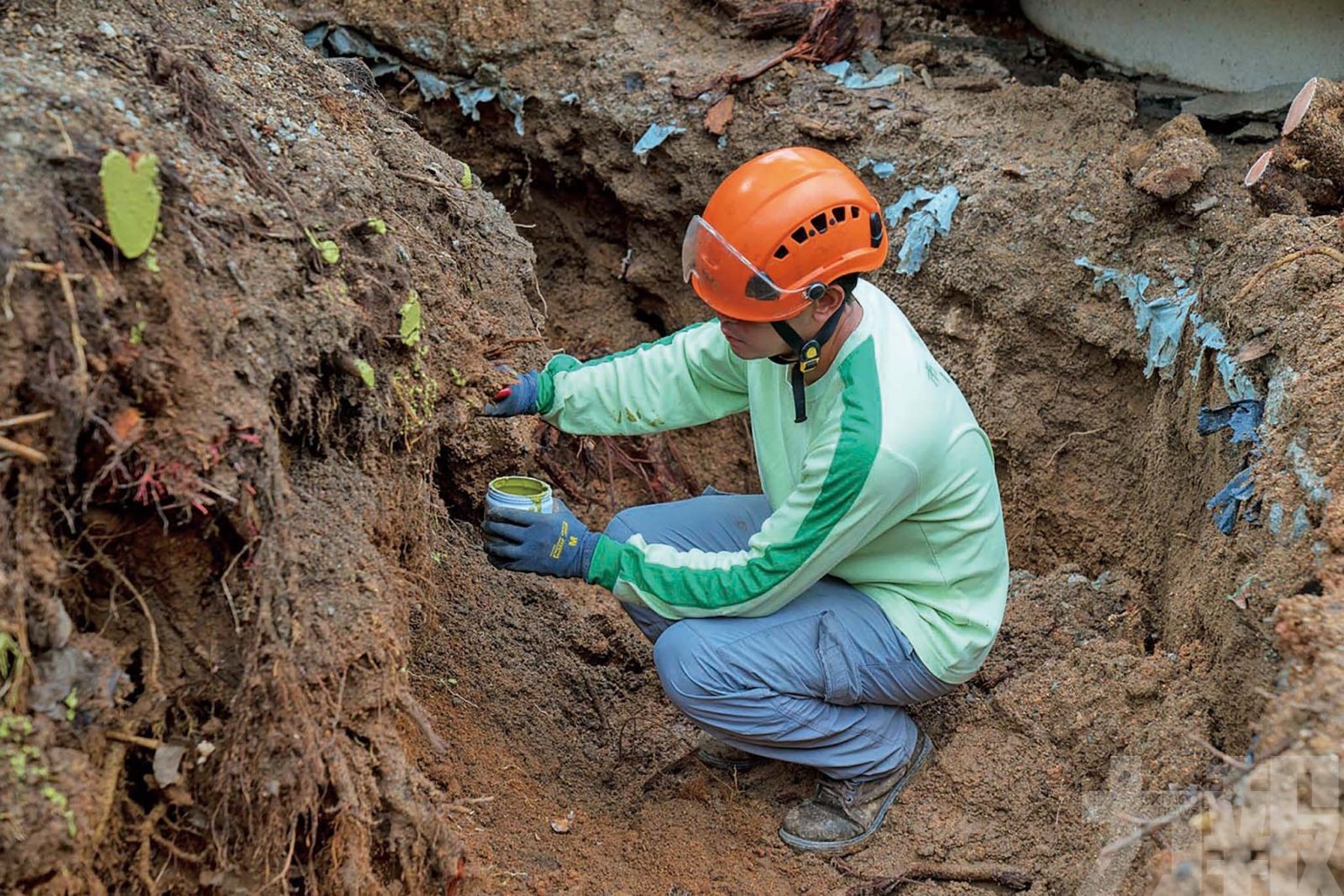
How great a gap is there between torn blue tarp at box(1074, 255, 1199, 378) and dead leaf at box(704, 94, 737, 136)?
1375 mm

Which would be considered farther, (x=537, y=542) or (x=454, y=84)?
(x=454, y=84)

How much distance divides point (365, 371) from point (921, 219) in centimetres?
237

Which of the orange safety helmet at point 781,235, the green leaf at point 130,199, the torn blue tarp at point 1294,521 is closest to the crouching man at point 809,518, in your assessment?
the orange safety helmet at point 781,235

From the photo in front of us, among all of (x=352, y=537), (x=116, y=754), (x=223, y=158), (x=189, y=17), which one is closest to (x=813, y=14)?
(x=189, y=17)

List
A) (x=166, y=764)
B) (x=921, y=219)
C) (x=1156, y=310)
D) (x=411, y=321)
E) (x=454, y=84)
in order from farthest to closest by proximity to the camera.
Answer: (x=454, y=84)
(x=921, y=219)
(x=1156, y=310)
(x=411, y=321)
(x=166, y=764)

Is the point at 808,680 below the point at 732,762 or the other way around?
the other way around

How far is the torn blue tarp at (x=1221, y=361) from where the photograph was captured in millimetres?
2961

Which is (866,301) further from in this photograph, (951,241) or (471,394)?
(951,241)

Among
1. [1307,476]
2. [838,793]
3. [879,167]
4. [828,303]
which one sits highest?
[828,303]

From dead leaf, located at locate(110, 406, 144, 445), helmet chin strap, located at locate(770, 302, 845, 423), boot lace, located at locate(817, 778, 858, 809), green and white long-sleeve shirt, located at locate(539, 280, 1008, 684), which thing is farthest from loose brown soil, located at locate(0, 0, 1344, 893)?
helmet chin strap, located at locate(770, 302, 845, 423)

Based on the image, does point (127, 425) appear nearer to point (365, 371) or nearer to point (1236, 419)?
point (365, 371)

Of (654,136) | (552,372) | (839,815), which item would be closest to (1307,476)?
(839,815)

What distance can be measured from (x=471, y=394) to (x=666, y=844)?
1138 mm

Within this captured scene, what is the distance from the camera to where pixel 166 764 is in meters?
1.96
